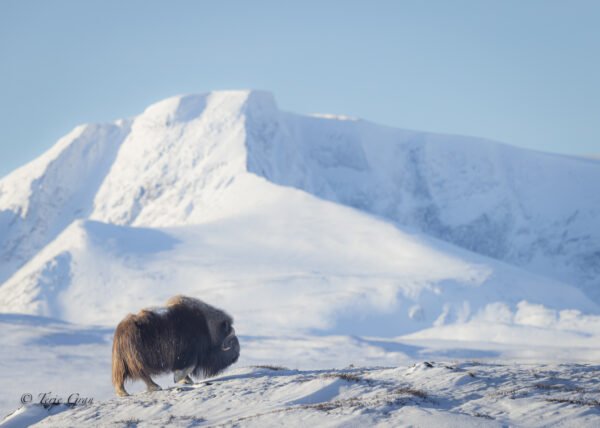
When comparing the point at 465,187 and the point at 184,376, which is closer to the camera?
the point at 184,376

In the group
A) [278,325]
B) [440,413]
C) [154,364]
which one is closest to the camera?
[440,413]

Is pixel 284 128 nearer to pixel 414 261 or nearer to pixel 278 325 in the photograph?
pixel 414 261

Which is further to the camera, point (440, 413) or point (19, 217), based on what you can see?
point (19, 217)

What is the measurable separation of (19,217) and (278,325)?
272 ft

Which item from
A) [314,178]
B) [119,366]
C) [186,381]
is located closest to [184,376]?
[186,381]

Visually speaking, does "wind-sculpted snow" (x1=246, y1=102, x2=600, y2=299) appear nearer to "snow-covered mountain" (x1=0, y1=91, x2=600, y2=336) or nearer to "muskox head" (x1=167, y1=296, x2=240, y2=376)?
"snow-covered mountain" (x1=0, y1=91, x2=600, y2=336)

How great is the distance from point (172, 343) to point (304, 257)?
61653 mm

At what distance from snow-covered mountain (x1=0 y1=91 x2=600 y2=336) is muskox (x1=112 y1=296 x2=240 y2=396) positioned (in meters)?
40.9

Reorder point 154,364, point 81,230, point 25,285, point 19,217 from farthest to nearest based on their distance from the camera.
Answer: point 19,217, point 81,230, point 25,285, point 154,364

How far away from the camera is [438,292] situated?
6681 centimetres

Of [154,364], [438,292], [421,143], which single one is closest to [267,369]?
[154,364]

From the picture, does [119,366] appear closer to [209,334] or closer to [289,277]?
[209,334]

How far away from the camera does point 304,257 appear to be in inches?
2948

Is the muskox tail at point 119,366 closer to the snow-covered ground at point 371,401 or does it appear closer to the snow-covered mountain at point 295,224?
the snow-covered ground at point 371,401
